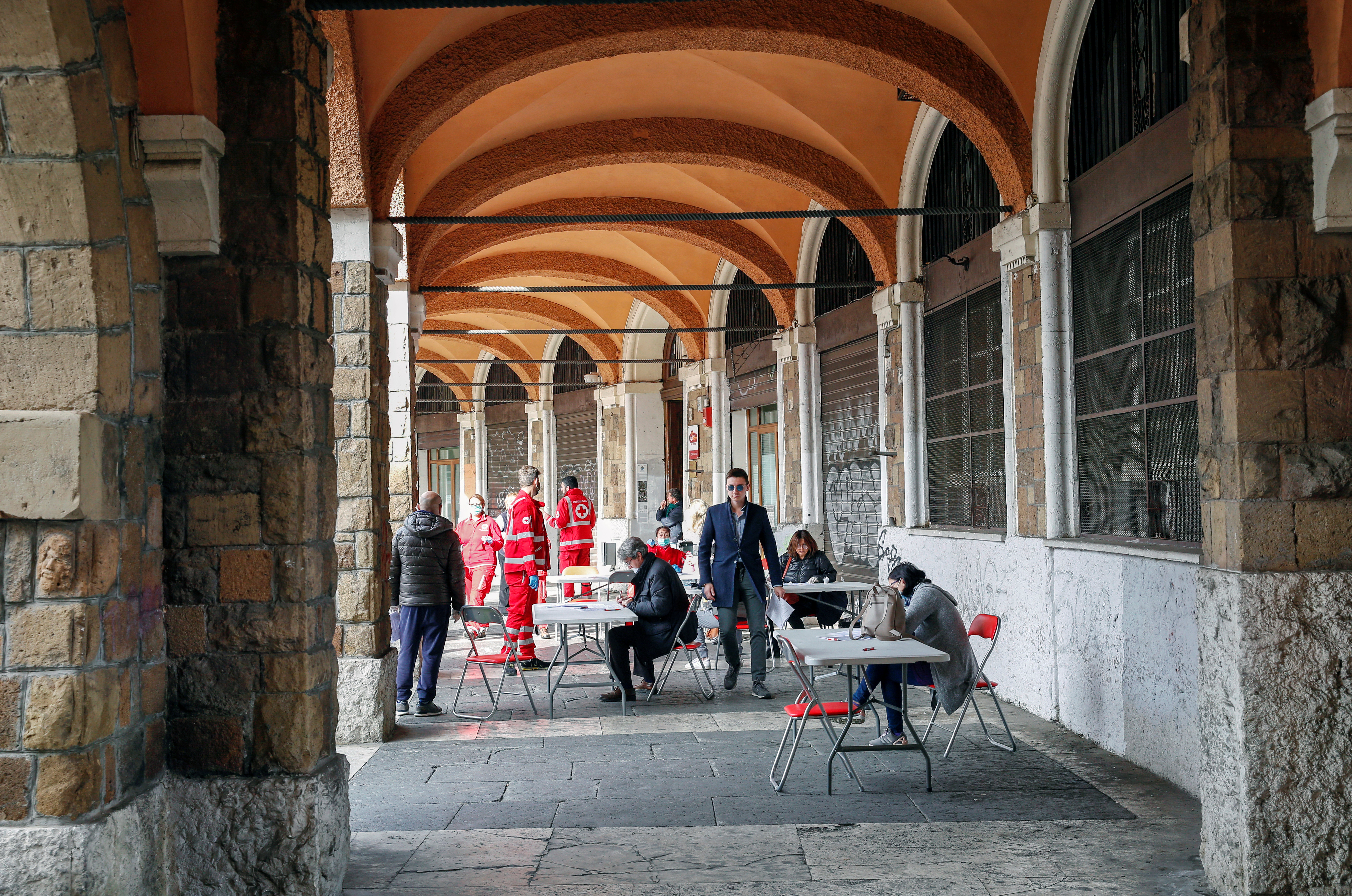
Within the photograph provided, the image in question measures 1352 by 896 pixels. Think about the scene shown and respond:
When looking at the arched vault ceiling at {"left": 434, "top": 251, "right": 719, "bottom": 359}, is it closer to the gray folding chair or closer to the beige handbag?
the gray folding chair

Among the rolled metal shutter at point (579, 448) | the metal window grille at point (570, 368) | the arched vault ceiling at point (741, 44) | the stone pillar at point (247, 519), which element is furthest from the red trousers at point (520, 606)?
the metal window grille at point (570, 368)

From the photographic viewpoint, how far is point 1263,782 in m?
3.51

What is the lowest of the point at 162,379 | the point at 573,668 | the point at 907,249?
the point at 573,668

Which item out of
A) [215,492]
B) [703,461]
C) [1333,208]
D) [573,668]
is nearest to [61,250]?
[215,492]

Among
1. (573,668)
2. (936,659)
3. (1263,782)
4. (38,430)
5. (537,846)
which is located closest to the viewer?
(38,430)

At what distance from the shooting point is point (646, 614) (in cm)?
720

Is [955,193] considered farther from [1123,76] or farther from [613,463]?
[613,463]

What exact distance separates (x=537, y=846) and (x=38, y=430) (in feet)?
7.83

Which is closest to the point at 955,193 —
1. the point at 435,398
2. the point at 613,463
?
the point at 613,463

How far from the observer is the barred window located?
308 inches

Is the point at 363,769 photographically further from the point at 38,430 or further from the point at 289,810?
the point at 38,430

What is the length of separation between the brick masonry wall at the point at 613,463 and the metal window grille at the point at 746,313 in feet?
13.9

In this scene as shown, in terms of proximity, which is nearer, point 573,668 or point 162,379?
point 162,379

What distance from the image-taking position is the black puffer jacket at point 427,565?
23.6 ft
